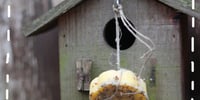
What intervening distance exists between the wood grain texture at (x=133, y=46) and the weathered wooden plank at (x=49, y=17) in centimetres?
4

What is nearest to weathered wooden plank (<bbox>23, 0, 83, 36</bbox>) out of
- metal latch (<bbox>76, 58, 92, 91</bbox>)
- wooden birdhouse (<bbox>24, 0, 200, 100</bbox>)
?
wooden birdhouse (<bbox>24, 0, 200, 100</bbox>)

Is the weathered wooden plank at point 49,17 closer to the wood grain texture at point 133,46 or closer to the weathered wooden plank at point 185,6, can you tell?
the wood grain texture at point 133,46

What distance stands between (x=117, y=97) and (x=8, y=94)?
469 mm

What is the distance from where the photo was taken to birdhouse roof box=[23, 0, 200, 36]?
0.95 metres

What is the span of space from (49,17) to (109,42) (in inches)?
6.1

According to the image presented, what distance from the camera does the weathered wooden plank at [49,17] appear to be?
1.03m

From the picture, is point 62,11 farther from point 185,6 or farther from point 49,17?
point 185,6

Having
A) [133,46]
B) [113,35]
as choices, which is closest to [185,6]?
[133,46]

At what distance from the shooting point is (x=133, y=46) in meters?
1.04

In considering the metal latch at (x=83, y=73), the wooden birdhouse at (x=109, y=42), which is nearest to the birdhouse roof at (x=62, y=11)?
the wooden birdhouse at (x=109, y=42)

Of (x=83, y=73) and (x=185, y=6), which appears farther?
(x=83, y=73)

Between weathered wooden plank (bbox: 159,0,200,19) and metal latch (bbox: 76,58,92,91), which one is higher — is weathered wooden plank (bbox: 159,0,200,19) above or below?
above

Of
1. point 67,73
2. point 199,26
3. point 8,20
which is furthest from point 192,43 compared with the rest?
point 8,20

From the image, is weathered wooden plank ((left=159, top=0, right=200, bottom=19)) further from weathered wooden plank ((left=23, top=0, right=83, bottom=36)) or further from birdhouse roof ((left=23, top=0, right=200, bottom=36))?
weathered wooden plank ((left=23, top=0, right=83, bottom=36))
